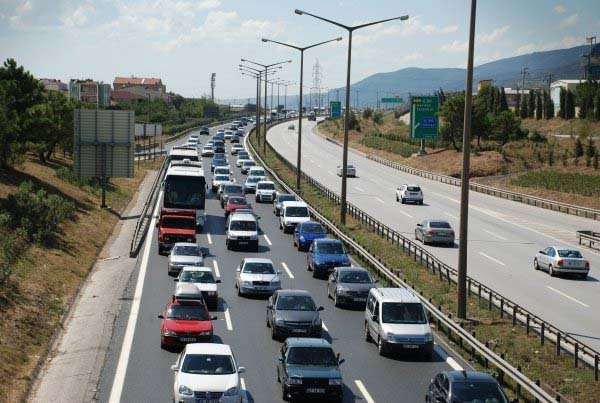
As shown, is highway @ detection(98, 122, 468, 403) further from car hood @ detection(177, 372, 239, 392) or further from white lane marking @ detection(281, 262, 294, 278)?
car hood @ detection(177, 372, 239, 392)

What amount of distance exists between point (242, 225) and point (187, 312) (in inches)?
755

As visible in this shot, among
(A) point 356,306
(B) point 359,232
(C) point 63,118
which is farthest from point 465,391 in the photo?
(C) point 63,118

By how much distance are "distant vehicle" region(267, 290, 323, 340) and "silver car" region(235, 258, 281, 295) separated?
5.24 meters

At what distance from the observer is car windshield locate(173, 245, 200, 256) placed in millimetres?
36031

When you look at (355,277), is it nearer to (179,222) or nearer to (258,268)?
(258,268)

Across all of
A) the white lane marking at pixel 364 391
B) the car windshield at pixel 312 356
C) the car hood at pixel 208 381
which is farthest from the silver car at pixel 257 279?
the car hood at pixel 208 381

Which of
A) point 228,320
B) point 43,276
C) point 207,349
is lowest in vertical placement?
point 228,320

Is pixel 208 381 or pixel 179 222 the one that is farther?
pixel 179 222

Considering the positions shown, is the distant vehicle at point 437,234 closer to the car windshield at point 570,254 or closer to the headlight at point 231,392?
the car windshield at point 570,254

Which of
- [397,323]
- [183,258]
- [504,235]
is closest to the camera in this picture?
[397,323]

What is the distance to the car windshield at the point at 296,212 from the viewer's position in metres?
50.2

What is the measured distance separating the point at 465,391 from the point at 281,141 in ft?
414

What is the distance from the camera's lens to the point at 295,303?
86.1 feet

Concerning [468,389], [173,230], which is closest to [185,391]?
[468,389]
